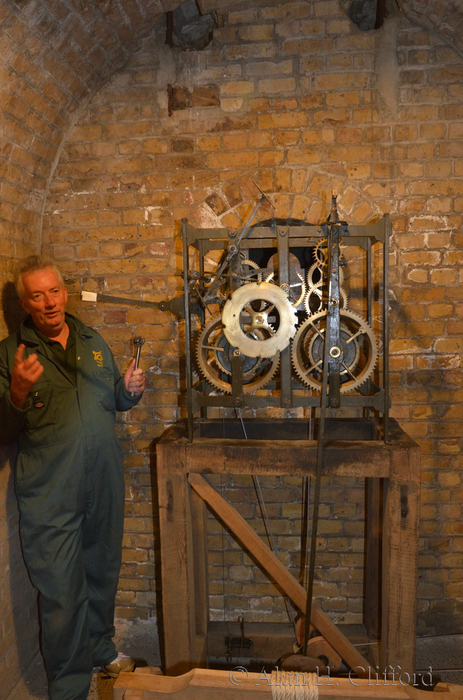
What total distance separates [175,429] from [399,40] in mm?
2270

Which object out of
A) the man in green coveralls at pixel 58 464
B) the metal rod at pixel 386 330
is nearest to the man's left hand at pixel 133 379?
the man in green coveralls at pixel 58 464

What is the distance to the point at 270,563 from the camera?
6.95 ft

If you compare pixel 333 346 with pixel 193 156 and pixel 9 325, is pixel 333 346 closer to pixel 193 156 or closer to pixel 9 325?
pixel 193 156

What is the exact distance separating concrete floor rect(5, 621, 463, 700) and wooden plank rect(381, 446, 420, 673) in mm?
776

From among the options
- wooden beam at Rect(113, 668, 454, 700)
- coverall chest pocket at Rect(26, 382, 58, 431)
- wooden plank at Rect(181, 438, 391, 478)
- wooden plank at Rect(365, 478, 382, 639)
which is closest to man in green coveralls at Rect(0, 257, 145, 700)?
coverall chest pocket at Rect(26, 382, 58, 431)

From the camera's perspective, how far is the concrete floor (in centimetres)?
245

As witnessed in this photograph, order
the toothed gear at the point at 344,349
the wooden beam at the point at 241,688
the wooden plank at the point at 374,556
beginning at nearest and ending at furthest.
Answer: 1. the wooden beam at the point at 241,688
2. the toothed gear at the point at 344,349
3. the wooden plank at the point at 374,556

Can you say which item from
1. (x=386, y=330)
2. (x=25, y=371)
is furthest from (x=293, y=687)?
(x=25, y=371)

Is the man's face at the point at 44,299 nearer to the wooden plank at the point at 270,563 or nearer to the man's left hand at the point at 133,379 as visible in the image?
the man's left hand at the point at 133,379

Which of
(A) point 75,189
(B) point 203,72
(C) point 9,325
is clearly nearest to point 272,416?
(C) point 9,325

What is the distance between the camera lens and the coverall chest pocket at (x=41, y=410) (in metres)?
2.22

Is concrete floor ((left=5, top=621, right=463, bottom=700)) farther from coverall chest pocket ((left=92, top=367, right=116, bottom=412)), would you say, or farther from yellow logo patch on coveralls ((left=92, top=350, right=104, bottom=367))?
yellow logo patch on coveralls ((left=92, top=350, right=104, bottom=367))

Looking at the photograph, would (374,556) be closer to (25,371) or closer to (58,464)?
(58,464)

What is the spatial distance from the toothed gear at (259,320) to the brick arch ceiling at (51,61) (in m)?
1.28
